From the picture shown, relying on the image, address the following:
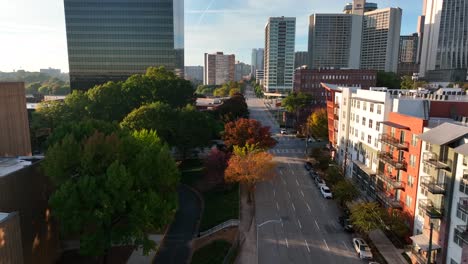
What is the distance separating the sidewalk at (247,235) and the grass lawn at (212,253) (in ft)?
5.47

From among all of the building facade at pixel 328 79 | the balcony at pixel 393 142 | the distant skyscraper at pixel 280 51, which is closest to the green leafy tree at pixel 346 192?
the balcony at pixel 393 142

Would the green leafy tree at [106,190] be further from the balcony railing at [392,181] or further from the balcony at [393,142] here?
the balcony at [393,142]

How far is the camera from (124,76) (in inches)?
4245

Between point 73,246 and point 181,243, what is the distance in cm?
1146

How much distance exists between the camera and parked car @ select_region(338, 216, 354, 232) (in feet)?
114

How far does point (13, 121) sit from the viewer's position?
94.6 ft

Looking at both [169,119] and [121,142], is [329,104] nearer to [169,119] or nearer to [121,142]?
[169,119]

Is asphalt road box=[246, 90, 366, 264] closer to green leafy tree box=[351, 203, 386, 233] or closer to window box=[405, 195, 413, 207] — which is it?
green leafy tree box=[351, 203, 386, 233]

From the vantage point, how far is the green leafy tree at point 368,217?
3095 cm

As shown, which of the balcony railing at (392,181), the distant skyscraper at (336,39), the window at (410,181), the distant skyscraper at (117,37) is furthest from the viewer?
the distant skyscraper at (336,39)

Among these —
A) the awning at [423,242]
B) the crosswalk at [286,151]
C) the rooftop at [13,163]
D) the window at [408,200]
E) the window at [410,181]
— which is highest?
the rooftop at [13,163]

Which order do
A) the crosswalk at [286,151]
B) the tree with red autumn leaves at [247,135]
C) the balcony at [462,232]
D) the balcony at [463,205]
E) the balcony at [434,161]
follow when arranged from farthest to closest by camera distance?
the crosswalk at [286,151] → the tree with red autumn leaves at [247,135] → the balcony at [434,161] → the balcony at [463,205] → the balcony at [462,232]

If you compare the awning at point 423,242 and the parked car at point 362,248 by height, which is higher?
the awning at point 423,242

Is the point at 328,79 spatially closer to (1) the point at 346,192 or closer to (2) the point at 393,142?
(2) the point at 393,142
